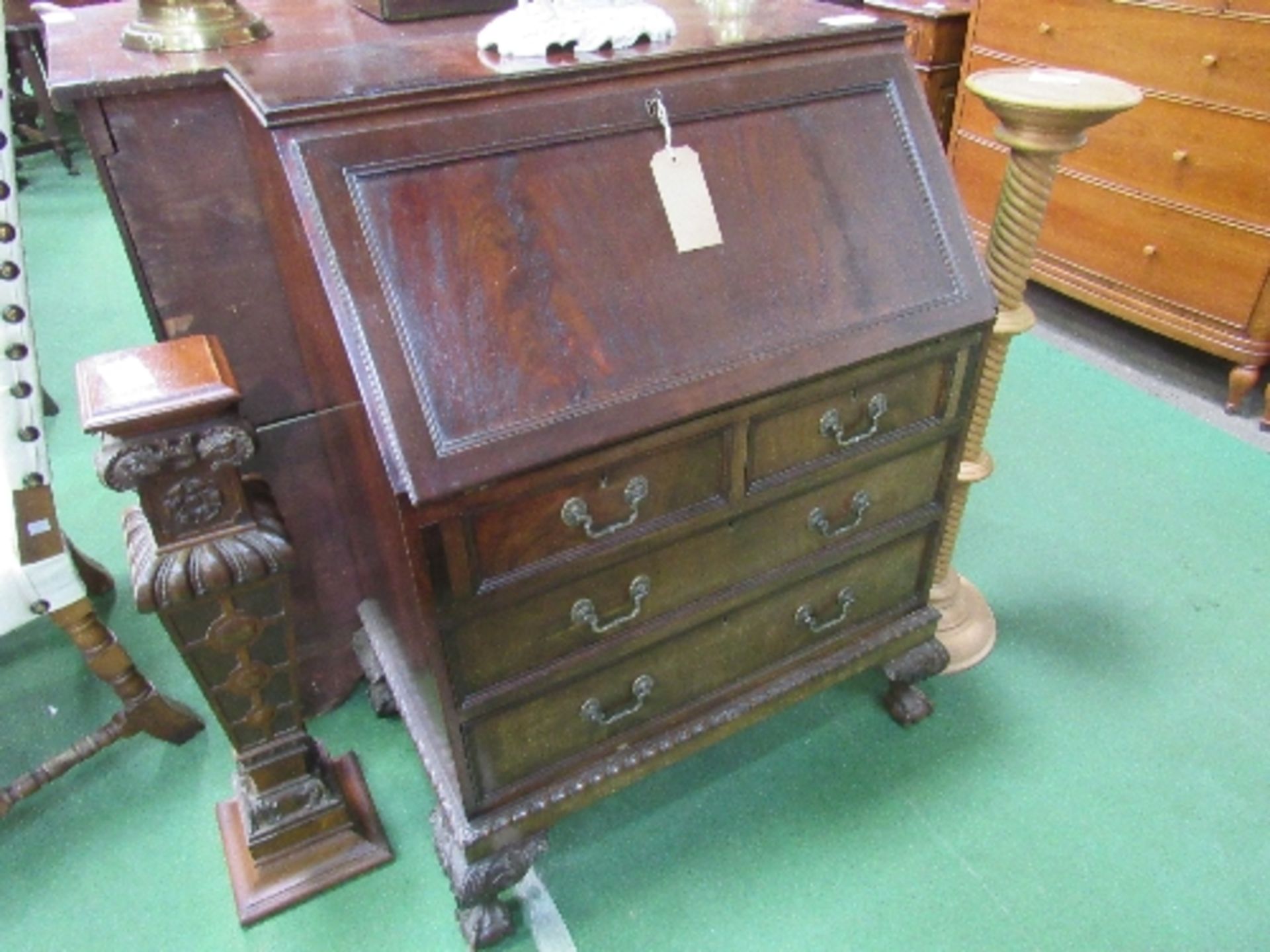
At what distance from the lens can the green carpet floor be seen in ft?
4.33

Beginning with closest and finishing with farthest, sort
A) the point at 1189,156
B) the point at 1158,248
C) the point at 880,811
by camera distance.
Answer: the point at 880,811 → the point at 1189,156 → the point at 1158,248

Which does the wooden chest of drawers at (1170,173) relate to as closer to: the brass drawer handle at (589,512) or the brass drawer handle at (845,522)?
the brass drawer handle at (845,522)

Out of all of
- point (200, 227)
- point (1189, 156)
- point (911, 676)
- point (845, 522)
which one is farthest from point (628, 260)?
point (1189, 156)

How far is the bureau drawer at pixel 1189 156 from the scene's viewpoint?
2145 millimetres

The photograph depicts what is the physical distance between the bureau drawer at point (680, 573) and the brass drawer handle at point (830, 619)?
11cm

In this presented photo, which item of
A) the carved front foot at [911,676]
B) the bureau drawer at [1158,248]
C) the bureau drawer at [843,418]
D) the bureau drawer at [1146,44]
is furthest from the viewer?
the bureau drawer at [1158,248]

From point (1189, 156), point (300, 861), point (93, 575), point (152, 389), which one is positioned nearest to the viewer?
point (152, 389)

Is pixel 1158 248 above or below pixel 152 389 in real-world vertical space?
below

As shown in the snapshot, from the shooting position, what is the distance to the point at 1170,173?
2320mm

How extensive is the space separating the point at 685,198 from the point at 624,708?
0.68 m

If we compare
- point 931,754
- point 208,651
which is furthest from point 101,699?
point 931,754

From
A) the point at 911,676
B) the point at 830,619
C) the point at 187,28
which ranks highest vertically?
the point at 187,28

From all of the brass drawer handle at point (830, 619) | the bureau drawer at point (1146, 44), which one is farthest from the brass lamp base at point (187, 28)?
the bureau drawer at point (1146, 44)

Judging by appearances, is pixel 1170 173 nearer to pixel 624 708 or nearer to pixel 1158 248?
pixel 1158 248
